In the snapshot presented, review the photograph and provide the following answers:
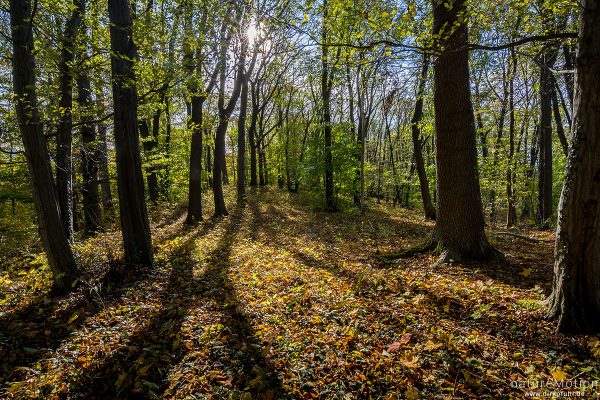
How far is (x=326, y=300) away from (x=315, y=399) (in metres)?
2.03

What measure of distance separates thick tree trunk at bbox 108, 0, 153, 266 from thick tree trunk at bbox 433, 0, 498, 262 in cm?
613

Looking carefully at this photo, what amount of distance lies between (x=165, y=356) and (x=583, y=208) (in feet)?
16.8

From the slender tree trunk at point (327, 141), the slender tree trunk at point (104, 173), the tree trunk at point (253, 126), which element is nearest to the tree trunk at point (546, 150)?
the slender tree trunk at point (327, 141)

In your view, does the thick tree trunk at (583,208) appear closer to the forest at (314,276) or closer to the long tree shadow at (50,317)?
the forest at (314,276)

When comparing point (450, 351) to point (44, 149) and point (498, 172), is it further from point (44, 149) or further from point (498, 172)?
point (498, 172)

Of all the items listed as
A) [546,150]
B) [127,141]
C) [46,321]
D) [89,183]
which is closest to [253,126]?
[89,183]

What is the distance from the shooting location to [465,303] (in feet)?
14.6

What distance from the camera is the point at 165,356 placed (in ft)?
12.3

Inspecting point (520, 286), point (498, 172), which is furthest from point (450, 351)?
point (498, 172)

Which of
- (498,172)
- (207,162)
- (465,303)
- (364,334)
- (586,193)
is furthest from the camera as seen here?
(207,162)

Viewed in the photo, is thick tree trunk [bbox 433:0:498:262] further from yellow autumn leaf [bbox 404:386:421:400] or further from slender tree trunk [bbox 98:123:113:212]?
slender tree trunk [bbox 98:123:113:212]

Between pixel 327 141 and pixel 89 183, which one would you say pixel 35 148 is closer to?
pixel 89 183

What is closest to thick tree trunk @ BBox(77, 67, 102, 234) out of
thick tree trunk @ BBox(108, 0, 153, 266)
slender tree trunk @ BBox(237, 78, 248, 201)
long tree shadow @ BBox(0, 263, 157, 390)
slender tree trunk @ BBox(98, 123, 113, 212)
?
slender tree trunk @ BBox(98, 123, 113, 212)

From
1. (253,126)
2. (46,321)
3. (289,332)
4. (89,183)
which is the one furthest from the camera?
(253,126)
